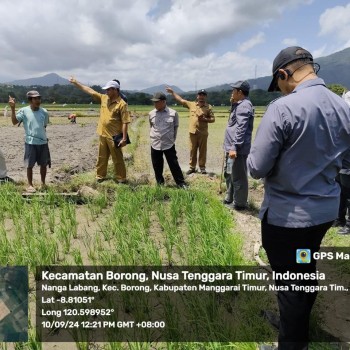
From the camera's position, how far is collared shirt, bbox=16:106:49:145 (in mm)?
5227

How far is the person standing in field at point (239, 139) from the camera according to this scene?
4.42 m

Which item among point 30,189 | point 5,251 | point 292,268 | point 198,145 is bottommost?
point 5,251

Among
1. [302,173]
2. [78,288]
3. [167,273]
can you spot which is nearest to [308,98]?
[302,173]

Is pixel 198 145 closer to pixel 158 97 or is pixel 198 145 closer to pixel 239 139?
pixel 158 97

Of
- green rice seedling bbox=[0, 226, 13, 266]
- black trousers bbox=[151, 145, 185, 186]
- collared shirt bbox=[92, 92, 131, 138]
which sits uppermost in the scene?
collared shirt bbox=[92, 92, 131, 138]

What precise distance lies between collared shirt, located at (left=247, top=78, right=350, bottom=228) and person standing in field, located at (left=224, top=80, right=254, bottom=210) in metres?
2.57

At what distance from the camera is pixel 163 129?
5.80 metres

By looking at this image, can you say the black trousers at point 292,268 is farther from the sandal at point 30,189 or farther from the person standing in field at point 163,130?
the sandal at point 30,189

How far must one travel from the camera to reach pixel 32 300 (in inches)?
105

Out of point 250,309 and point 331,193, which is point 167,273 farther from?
point 331,193

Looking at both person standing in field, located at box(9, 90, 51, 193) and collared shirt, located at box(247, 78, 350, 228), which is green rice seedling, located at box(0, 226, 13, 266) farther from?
collared shirt, located at box(247, 78, 350, 228)

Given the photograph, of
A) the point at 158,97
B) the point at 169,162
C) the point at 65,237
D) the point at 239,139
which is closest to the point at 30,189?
the point at 65,237

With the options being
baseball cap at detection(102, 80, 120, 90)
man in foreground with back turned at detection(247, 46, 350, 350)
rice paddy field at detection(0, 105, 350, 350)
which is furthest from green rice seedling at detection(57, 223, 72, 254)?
baseball cap at detection(102, 80, 120, 90)

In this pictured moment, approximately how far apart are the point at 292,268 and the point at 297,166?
58 centimetres
